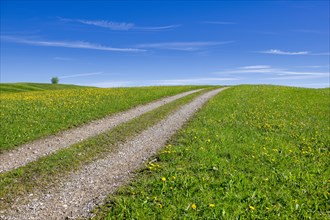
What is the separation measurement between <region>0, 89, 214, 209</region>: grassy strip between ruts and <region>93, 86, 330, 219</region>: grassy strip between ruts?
103 inches

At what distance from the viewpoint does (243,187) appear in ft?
29.2

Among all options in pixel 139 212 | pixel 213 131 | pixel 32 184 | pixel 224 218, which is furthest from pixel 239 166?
pixel 32 184

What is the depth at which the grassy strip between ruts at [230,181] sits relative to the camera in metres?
→ 7.54

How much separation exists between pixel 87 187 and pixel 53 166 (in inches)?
98.0

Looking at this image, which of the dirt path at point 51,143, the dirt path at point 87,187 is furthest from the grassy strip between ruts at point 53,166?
the dirt path at point 51,143

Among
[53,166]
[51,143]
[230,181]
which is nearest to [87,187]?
[53,166]

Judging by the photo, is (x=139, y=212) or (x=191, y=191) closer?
(x=139, y=212)

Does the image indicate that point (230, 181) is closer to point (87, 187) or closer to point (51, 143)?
point (87, 187)

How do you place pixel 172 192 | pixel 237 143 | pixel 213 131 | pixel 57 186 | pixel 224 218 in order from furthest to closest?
pixel 213 131
pixel 237 143
pixel 57 186
pixel 172 192
pixel 224 218

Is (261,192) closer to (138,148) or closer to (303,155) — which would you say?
(303,155)

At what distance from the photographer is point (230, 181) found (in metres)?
9.14

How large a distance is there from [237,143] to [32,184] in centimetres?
911

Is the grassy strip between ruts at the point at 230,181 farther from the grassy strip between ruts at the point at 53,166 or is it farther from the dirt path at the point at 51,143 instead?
the dirt path at the point at 51,143

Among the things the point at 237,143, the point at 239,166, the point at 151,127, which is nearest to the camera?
the point at 239,166
